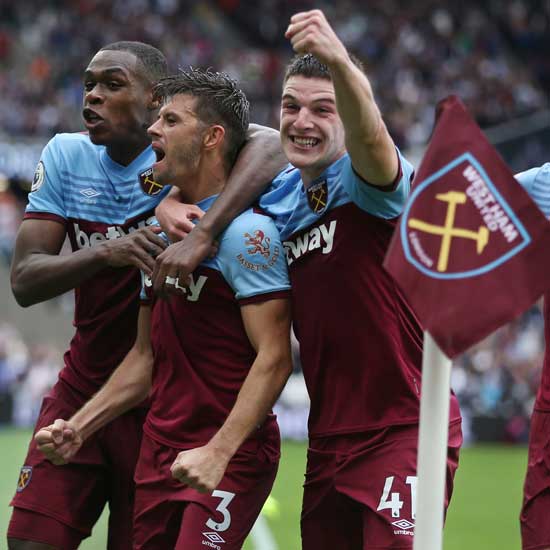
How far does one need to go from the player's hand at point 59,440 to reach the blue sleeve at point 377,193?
155 cm

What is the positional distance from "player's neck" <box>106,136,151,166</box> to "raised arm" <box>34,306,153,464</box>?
88cm

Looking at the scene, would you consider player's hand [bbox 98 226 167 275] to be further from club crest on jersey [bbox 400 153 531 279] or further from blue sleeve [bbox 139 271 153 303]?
club crest on jersey [bbox 400 153 531 279]

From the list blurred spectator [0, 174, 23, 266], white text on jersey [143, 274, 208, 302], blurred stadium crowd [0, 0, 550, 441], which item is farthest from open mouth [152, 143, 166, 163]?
blurred spectator [0, 174, 23, 266]

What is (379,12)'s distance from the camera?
103ft

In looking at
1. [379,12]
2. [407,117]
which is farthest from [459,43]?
[407,117]

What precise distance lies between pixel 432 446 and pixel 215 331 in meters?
1.51

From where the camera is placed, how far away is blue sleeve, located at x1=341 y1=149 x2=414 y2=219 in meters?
4.75

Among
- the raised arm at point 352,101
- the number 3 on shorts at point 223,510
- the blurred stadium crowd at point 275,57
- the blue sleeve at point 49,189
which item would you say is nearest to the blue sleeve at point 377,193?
the raised arm at point 352,101

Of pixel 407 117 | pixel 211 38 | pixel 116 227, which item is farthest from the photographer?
pixel 211 38

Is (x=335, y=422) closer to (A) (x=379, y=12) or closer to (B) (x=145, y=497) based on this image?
(B) (x=145, y=497)

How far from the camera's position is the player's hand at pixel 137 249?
523cm

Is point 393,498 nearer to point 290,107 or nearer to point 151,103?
point 290,107

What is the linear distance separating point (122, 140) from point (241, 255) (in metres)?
1.13

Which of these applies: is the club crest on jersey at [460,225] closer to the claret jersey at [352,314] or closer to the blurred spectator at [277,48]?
the claret jersey at [352,314]
